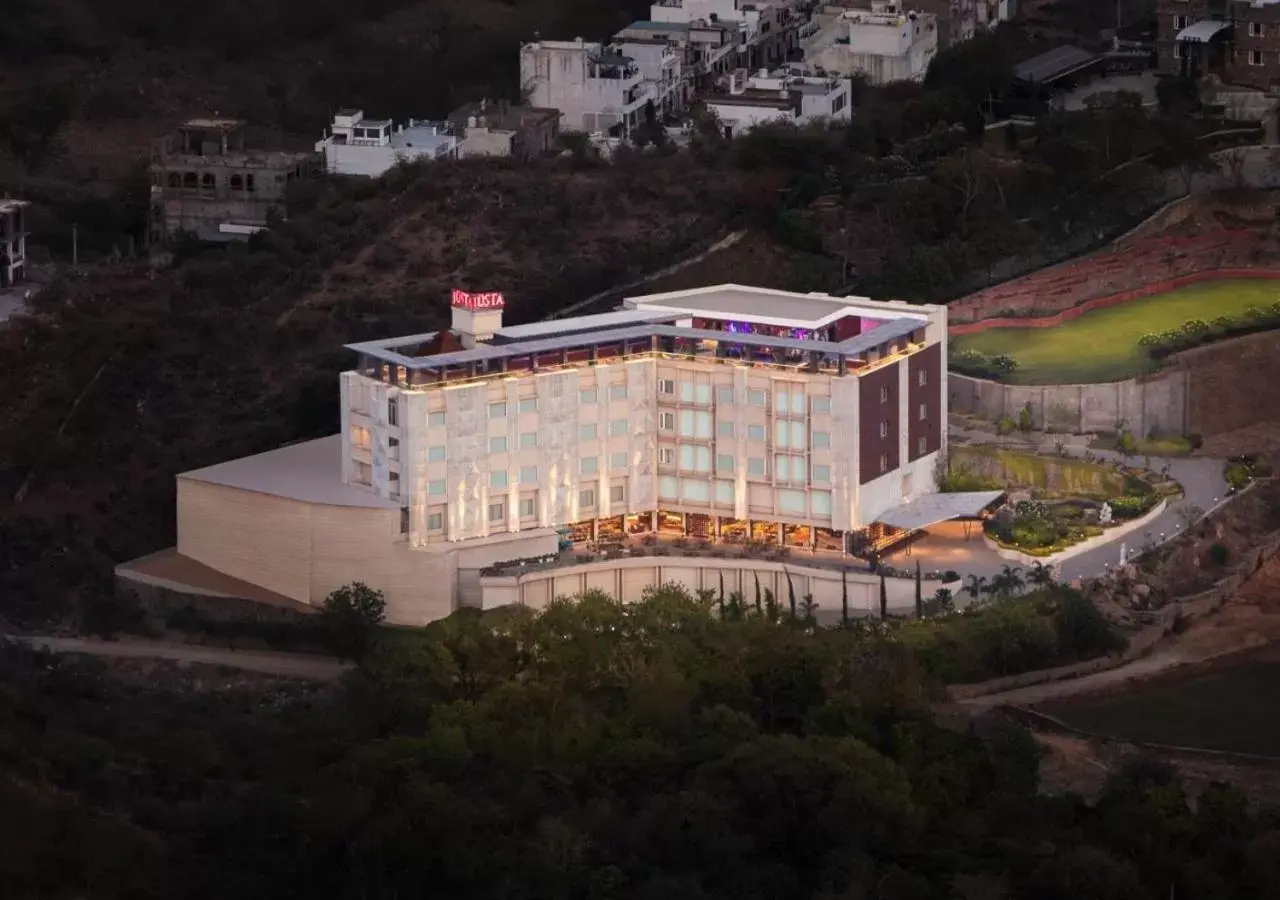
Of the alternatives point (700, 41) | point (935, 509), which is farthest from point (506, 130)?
point (935, 509)

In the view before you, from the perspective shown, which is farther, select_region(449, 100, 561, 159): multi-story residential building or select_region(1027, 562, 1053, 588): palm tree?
select_region(449, 100, 561, 159): multi-story residential building

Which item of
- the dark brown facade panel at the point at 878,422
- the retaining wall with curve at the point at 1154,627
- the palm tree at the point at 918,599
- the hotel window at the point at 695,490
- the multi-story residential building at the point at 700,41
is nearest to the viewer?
the retaining wall with curve at the point at 1154,627

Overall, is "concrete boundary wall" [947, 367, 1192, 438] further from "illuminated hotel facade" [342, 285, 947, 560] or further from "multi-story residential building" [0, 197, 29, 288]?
"multi-story residential building" [0, 197, 29, 288]

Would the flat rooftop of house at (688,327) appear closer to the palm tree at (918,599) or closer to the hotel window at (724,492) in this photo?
the hotel window at (724,492)

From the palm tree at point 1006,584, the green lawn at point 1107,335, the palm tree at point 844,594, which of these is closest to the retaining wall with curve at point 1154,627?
the palm tree at point 1006,584

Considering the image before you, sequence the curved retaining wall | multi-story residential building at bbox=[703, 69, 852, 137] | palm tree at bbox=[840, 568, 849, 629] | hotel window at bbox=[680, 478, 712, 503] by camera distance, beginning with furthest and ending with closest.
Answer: multi-story residential building at bbox=[703, 69, 852, 137] < the curved retaining wall < hotel window at bbox=[680, 478, 712, 503] < palm tree at bbox=[840, 568, 849, 629]

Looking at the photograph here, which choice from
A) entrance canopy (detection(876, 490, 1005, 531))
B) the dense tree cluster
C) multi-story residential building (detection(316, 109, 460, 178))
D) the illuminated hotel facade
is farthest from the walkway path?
multi-story residential building (detection(316, 109, 460, 178))
